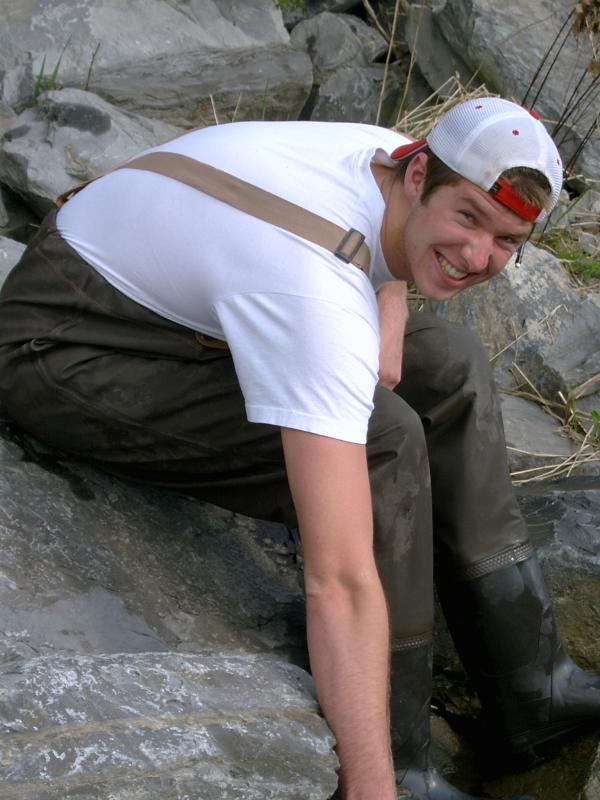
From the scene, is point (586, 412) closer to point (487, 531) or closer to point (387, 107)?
point (487, 531)

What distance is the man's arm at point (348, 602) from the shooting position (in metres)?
2.53

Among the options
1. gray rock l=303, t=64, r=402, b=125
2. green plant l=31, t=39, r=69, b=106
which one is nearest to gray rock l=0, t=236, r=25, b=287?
green plant l=31, t=39, r=69, b=106

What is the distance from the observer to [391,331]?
3.35 m

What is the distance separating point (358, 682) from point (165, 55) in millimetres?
4040

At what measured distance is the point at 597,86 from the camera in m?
6.19

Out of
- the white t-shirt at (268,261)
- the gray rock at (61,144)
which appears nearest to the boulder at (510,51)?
the gray rock at (61,144)

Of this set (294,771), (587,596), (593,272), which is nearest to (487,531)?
(587,596)

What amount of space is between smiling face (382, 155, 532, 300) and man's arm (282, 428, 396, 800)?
0.55 m

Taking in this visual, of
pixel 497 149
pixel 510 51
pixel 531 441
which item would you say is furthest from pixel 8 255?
pixel 510 51

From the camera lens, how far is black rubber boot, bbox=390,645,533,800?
300 centimetres

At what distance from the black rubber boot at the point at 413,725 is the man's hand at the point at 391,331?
0.71 metres

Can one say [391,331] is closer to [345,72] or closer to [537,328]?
[537,328]

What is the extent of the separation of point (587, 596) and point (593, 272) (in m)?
2.30

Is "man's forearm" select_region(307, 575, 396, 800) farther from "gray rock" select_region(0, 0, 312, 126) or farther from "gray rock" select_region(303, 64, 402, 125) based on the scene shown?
"gray rock" select_region(303, 64, 402, 125)
